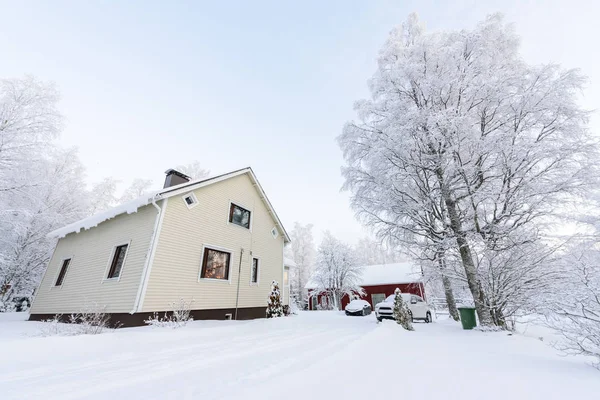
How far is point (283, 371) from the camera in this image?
317 cm

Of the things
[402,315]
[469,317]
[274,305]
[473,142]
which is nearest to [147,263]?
[274,305]

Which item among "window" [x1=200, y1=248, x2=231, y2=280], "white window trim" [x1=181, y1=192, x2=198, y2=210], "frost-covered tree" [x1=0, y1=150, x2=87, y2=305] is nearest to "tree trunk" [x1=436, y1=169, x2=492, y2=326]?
"window" [x1=200, y1=248, x2=231, y2=280]

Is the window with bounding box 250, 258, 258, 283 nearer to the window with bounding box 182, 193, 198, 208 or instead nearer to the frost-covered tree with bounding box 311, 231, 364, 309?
the window with bounding box 182, 193, 198, 208

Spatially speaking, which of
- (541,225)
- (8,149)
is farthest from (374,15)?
(8,149)

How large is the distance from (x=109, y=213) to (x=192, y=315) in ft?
18.6

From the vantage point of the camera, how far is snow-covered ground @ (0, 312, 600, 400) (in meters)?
2.49

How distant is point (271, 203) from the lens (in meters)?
15.4

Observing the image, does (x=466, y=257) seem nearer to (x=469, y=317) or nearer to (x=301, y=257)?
(x=469, y=317)

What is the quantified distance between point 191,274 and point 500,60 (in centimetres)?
1491

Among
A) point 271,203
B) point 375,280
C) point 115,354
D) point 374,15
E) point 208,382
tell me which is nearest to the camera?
point 208,382

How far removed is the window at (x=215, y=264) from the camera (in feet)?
35.0

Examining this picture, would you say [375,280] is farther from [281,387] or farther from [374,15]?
[281,387]

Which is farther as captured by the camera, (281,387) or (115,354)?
(115,354)

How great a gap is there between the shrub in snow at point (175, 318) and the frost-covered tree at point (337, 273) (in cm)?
2120
